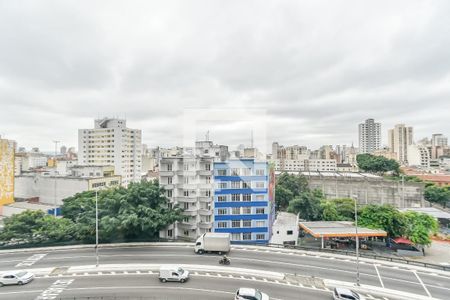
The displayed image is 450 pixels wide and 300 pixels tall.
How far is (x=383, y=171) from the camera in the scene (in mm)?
93312

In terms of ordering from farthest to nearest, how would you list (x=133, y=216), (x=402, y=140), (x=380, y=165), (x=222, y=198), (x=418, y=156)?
(x=402, y=140), (x=418, y=156), (x=380, y=165), (x=222, y=198), (x=133, y=216)

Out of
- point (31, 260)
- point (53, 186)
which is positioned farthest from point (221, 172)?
point (53, 186)

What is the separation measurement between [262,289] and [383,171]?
306 ft

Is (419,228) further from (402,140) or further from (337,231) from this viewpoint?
(402,140)

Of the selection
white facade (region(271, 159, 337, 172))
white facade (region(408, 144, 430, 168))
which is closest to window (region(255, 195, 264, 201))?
white facade (region(271, 159, 337, 172))

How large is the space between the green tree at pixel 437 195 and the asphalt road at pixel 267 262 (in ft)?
171

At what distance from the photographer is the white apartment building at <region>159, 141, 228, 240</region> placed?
35.7m

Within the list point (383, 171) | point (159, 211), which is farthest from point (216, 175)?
point (383, 171)

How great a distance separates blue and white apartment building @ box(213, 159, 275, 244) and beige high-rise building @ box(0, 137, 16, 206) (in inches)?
2396

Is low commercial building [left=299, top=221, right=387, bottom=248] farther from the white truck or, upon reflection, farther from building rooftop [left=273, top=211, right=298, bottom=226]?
the white truck

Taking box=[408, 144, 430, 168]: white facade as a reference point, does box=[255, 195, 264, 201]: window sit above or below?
below

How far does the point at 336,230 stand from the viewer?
113 feet

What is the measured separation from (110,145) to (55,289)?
77798 millimetres

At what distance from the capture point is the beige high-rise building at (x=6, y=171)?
62.7 meters
